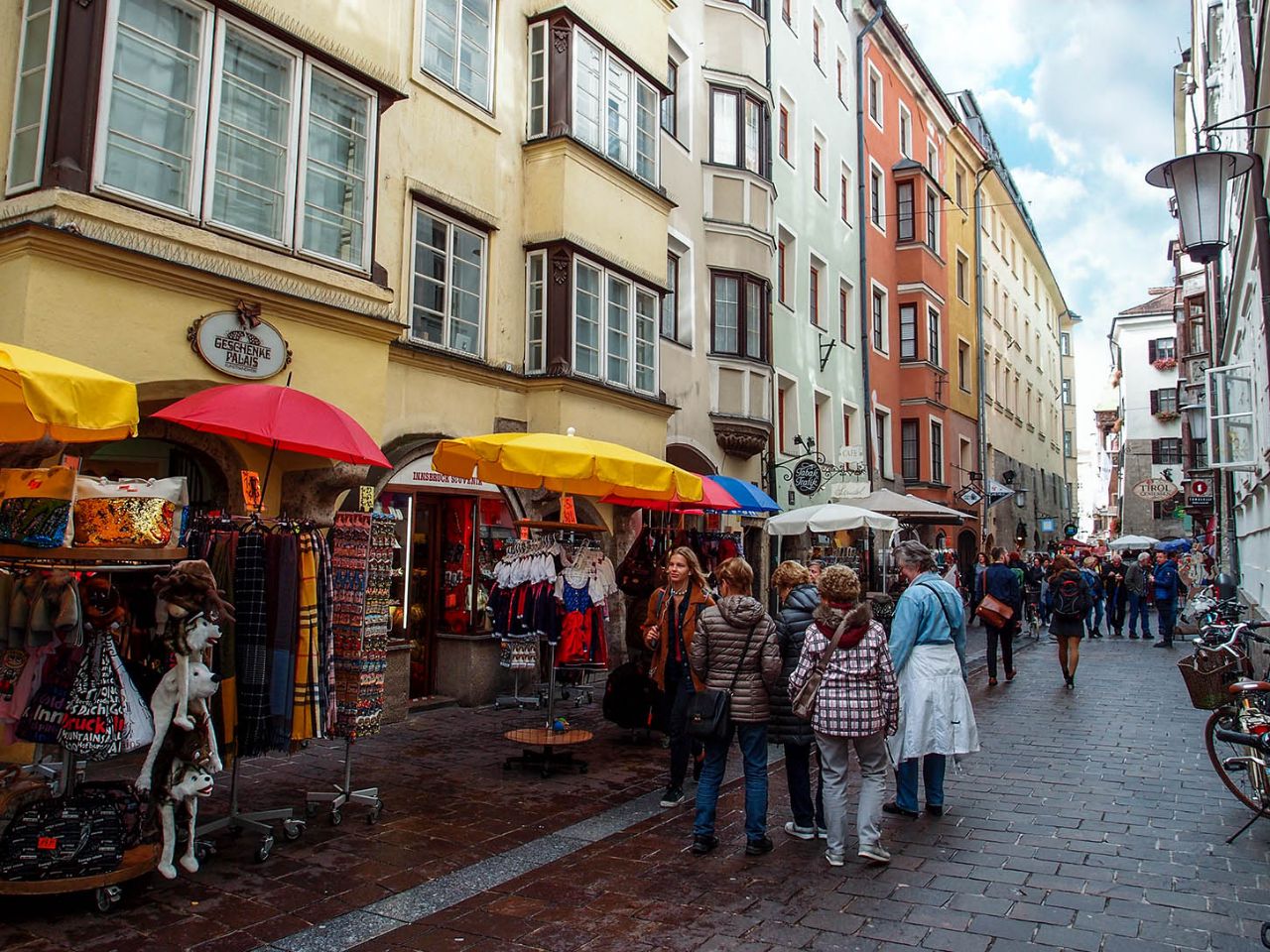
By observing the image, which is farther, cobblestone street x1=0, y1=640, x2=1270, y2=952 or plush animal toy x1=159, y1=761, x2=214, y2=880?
plush animal toy x1=159, y1=761, x2=214, y2=880

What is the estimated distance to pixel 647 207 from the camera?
14750 millimetres

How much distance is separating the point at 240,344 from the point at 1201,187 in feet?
25.7

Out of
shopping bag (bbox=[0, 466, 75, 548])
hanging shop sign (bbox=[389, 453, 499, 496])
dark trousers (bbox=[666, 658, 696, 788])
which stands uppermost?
hanging shop sign (bbox=[389, 453, 499, 496])

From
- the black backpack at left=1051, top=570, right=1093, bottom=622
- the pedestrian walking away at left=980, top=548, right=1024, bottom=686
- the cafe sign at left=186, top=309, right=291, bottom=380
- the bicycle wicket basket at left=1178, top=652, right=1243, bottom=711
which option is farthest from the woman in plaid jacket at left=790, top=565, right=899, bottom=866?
the black backpack at left=1051, top=570, right=1093, bottom=622

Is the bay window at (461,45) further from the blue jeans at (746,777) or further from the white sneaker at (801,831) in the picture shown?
the white sneaker at (801,831)

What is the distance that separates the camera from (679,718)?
7.05 metres

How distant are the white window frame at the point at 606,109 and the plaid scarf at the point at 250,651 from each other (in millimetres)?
8840

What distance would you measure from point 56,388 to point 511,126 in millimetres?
9017

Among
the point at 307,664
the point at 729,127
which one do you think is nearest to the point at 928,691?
the point at 307,664

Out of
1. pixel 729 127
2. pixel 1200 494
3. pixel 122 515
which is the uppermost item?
pixel 729 127

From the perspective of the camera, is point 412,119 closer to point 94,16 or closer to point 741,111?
point 94,16

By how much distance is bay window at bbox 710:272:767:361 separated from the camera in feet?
60.3

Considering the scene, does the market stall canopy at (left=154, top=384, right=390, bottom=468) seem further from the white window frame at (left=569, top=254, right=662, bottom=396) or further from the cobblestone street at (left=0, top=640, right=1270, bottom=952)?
the white window frame at (left=569, top=254, right=662, bottom=396)

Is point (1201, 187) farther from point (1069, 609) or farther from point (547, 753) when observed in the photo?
point (1069, 609)
